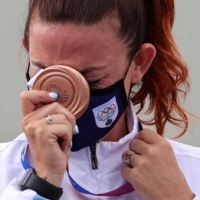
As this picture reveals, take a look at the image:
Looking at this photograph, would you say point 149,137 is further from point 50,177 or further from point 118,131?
point 50,177

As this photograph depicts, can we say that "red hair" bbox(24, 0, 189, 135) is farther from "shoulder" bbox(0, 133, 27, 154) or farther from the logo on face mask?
"shoulder" bbox(0, 133, 27, 154)

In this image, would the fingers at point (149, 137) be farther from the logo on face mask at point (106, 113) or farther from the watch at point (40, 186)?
the watch at point (40, 186)

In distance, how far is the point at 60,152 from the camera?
2129mm

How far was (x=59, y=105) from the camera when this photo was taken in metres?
2.13

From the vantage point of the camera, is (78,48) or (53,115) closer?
(53,115)

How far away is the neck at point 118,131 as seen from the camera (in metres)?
2.50

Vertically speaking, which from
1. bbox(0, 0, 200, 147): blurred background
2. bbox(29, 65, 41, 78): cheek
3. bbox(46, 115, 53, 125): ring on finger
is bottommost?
bbox(0, 0, 200, 147): blurred background

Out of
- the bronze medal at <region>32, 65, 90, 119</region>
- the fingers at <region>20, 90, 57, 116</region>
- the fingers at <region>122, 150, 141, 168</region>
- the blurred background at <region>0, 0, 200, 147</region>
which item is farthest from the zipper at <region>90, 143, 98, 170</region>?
the blurred background at <region>0, 0, 200, 147</region>

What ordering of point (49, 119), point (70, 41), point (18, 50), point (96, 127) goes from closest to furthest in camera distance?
1. point (49, 119)
2. point (70, 41)
3. point (96, 127)
4. point (18, 50)

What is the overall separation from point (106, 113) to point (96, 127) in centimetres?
7

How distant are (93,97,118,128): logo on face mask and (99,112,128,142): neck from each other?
101mm

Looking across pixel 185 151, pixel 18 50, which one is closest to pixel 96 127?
pixel 185 151

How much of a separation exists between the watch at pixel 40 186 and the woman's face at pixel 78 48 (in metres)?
0.41

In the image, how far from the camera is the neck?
2.50 meters
